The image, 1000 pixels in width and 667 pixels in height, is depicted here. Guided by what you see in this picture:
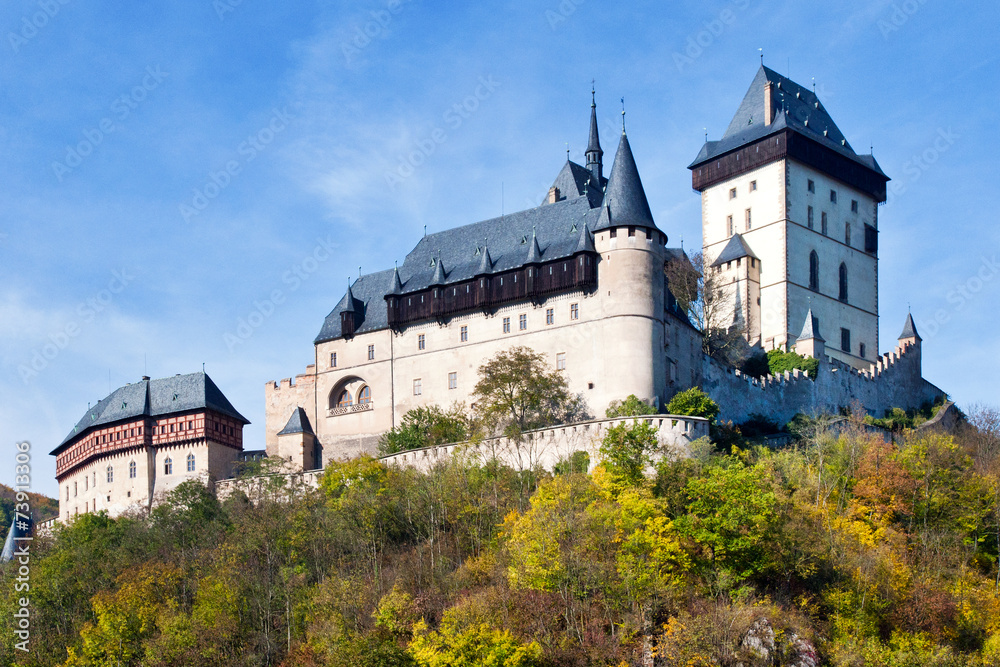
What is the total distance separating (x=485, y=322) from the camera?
195 feet

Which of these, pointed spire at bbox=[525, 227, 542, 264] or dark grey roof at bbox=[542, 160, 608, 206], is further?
dark grey roof at bbox=[542, 160, 608, 206]

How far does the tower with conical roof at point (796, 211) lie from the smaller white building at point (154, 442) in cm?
2325

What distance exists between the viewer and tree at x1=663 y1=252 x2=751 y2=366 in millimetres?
63438

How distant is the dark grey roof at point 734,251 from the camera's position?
69.5m

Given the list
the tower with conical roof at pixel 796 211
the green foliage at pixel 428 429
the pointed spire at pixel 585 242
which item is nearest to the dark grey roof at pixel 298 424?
the green foliage at pixel 428 429

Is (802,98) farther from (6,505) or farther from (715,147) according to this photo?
(6,505)

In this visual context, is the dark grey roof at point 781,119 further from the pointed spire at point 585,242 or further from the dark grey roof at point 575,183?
the pointed spire at point 585,242

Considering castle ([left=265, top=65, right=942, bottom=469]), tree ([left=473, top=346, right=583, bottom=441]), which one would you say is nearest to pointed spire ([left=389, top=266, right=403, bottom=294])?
castle ([left=265, top=65, right=942, bottom=469])

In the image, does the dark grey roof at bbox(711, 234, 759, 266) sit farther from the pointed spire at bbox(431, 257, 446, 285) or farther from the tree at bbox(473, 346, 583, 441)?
the tree at bbox(473, 346, 583, 441)

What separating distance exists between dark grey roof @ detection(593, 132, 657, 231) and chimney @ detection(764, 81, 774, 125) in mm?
14303

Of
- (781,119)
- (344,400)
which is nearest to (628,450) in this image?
(344,400)

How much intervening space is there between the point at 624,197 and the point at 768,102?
17.2m

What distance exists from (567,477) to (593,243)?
12.9 meters

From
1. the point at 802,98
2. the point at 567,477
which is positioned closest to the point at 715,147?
the point at 802,98
